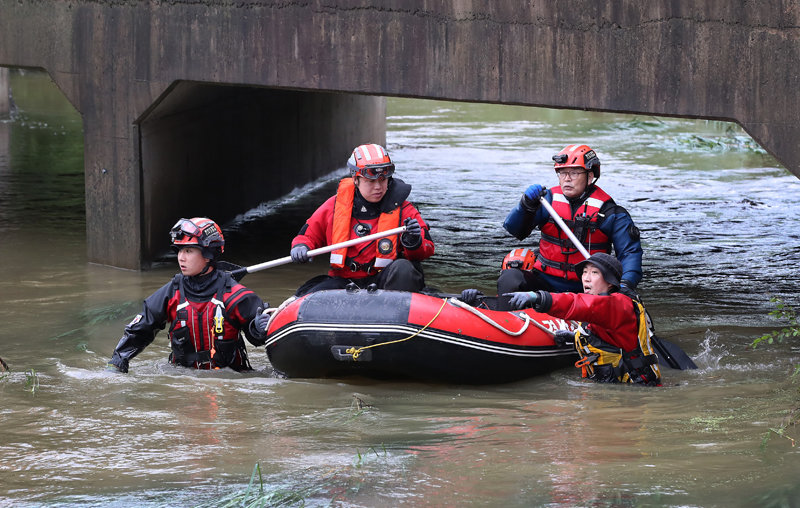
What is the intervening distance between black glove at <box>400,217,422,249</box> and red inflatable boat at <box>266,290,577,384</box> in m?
0.55

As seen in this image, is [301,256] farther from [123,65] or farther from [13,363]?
[123,65]

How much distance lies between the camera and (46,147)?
16375 mm

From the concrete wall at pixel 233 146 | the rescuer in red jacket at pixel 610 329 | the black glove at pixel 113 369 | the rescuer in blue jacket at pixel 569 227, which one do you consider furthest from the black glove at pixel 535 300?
the concrete wall at pixel 233 146

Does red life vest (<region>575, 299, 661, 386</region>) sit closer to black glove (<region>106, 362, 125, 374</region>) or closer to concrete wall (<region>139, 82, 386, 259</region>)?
black glove (<region>106, 362, 125, 374</region>)

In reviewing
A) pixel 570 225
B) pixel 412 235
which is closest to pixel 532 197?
pixel 570 225

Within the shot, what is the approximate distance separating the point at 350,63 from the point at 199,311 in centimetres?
296

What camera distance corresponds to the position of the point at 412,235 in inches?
248

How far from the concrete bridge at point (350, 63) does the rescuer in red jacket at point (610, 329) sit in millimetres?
1719

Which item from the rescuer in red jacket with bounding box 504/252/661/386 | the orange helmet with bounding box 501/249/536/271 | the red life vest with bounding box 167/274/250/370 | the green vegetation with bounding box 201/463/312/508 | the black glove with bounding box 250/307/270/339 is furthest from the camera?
the orange helmet with bounding box 501/249/536/271

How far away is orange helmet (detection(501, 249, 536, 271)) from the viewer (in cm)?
677

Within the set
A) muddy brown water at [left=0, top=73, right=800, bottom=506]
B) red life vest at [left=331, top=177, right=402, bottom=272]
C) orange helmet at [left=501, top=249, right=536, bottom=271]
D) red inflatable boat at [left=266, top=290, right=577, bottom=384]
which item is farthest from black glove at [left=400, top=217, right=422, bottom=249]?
muddy brown water at [left=0, top=73, right=800, bottom=506]

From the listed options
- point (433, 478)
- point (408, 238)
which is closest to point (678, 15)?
point (408, 238)

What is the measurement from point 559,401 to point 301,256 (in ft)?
5.87

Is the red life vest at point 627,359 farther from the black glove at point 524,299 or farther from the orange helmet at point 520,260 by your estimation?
the orange helmet at point 520,260
